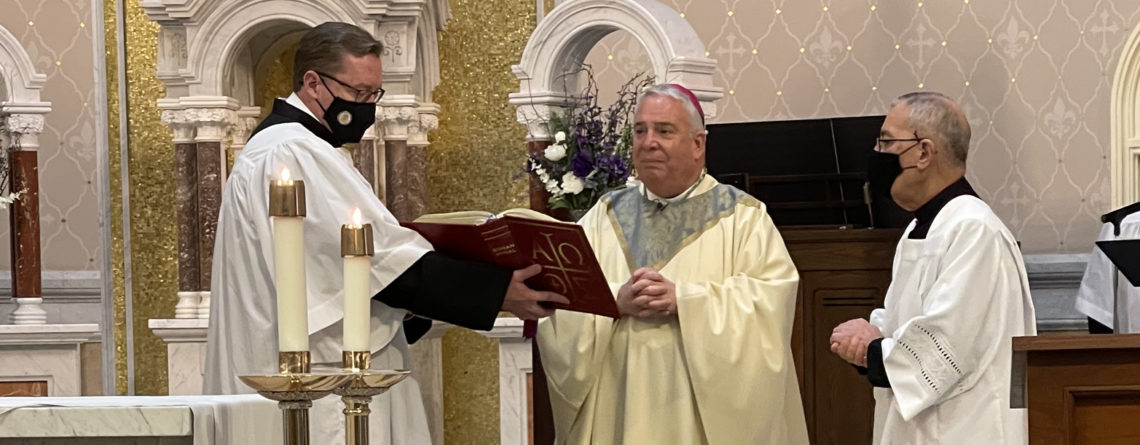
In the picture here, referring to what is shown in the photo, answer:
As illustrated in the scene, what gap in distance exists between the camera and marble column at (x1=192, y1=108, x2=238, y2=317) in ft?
21.8

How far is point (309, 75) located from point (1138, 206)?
3.99 meters

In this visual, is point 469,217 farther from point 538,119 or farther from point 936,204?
point 538,119

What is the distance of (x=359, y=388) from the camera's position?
6.75 feet

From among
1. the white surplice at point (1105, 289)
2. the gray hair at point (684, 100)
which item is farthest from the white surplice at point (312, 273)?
the white surplice at point (1105, 289)

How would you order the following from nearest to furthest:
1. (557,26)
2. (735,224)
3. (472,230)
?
(472,230) → (735,224) → (557,26)

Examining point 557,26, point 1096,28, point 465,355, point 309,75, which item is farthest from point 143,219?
point 1096,28

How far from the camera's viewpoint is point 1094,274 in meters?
6.82

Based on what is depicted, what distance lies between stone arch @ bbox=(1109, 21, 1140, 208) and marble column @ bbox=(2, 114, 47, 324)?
5.35m

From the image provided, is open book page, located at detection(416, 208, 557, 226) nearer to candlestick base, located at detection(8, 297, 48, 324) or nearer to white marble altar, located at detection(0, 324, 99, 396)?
white marble altar, located at detection(0, 324, 99, 396)

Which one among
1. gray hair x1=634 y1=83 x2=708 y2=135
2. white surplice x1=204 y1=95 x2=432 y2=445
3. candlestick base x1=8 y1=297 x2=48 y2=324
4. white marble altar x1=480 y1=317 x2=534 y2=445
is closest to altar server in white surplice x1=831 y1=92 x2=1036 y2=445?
gray hair x1=634 y1=83 x2=708 y2=135

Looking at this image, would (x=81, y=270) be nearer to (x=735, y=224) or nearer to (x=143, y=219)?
(x=143, y=219)

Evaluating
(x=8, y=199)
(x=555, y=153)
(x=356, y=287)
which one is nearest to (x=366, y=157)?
(x=555, y=153)

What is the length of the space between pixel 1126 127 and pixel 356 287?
6767mm

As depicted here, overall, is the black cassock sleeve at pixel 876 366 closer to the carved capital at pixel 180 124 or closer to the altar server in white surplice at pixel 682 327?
the altar server in white surplice at pixel 682 327
